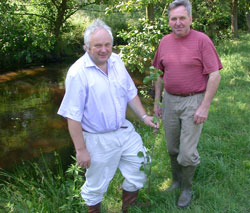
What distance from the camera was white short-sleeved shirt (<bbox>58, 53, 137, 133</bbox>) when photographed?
2.47m

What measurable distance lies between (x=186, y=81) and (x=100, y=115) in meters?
0.82

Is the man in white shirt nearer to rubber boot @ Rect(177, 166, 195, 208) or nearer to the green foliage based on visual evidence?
rubber boot @ Rect(177, 166, 195, 208)

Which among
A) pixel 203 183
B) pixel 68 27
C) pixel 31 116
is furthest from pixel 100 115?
pixel 68 27

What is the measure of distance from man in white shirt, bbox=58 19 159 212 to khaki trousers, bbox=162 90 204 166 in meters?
0.24

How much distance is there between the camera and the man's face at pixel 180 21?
106 inches

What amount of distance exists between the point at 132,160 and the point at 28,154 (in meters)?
3.58

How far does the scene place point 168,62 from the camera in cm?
285

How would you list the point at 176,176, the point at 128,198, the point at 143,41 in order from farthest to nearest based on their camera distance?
the point at 143,41
the point at 176,176
the point at 128,198

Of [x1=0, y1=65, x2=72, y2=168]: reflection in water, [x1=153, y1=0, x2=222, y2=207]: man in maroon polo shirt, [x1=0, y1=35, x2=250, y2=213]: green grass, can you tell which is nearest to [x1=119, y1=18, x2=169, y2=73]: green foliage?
[x1=0, y1=35, x2=250, y2=213]: green grass

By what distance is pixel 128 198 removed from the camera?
301cm

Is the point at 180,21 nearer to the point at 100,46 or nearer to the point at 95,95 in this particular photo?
the point at 100,46

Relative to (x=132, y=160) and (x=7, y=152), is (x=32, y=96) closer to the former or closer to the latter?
(x=7, y=152)

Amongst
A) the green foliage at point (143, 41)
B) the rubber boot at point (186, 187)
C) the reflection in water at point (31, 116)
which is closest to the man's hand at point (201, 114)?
the rubber boot at point (186, 187)

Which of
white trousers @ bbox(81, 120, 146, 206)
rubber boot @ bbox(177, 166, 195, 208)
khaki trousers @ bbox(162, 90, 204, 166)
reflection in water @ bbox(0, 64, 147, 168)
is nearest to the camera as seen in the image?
white trousers @ bbox(81, 120, 146, 206)
